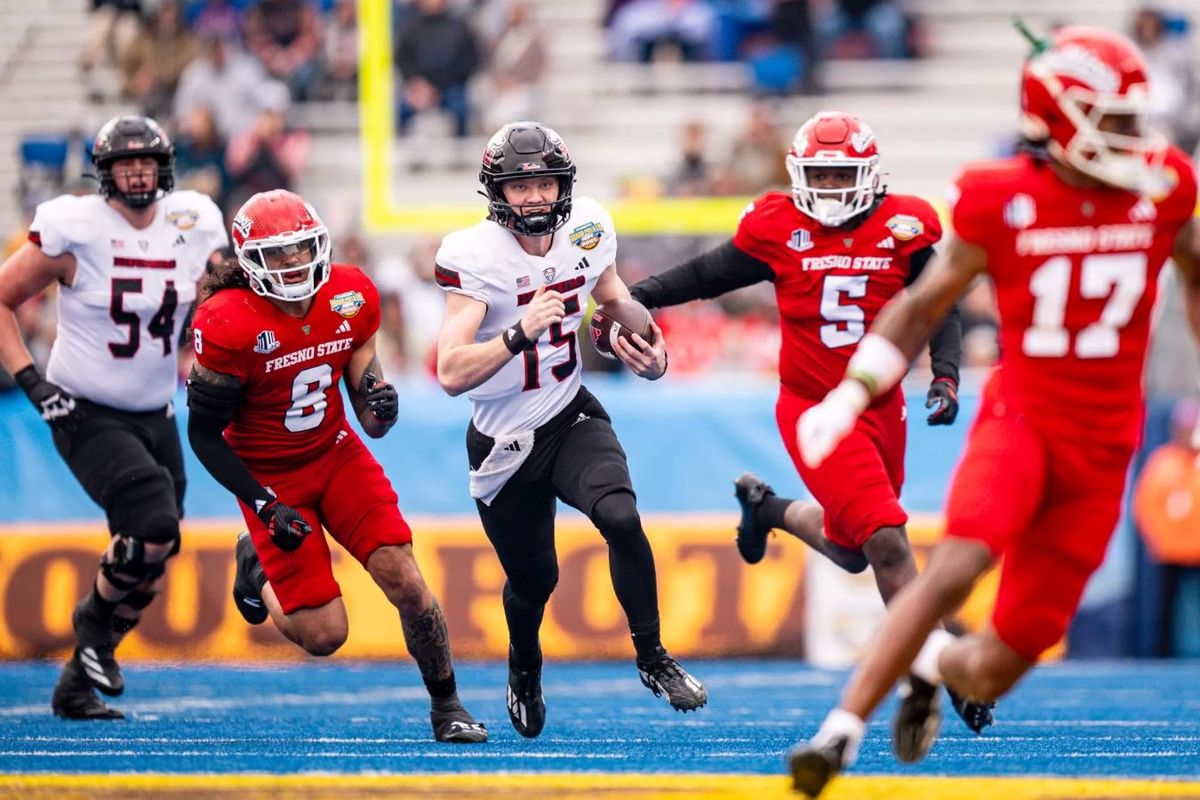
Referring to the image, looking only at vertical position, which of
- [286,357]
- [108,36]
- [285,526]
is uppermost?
[286,357]

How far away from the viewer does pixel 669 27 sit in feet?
47.3

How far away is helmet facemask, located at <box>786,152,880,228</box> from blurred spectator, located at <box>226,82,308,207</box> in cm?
744

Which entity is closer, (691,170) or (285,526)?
(285,526)

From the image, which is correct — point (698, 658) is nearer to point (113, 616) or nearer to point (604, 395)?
point (604, 395)

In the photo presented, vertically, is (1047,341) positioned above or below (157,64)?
above

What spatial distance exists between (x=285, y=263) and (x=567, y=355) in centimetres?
101

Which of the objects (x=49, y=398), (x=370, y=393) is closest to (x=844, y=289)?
(x=370, y=393)

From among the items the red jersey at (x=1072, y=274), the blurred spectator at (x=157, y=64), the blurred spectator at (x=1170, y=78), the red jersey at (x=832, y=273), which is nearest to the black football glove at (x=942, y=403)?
the red jersey at (x=832, y=273)

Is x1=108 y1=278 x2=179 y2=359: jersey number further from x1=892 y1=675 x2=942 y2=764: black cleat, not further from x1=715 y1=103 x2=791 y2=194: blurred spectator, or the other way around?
x1=715 y1=103 x2=791 y2=194: blurred spectator

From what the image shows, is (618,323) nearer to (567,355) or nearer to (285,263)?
(567,355)

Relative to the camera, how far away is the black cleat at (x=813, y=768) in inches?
169

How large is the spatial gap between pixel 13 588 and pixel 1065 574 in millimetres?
7656

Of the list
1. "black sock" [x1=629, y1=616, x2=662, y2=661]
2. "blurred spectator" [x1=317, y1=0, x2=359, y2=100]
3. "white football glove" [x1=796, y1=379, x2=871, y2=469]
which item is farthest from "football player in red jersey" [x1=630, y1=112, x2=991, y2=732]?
"blurred spectator" [x1=317, y1=0, x2=359, y2=100]

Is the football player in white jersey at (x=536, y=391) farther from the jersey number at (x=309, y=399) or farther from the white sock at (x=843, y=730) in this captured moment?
the white sock at (x=843, y=730)
